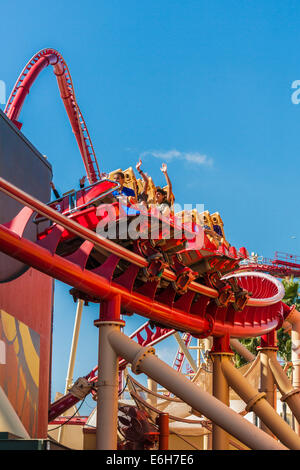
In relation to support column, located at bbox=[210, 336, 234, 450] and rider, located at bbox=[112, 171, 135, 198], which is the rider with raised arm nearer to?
rider, located at bbox=[112, 171, 135, 198]

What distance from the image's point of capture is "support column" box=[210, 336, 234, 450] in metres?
13.7

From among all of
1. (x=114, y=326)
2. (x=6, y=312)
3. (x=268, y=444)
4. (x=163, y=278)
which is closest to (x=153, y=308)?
(x=163, y=278)

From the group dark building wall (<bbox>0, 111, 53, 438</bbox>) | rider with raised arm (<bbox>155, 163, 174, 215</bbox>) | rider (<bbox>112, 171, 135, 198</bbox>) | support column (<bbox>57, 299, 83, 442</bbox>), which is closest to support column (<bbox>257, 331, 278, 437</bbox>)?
dark building wall (<bbox>0, 111, 53, 438</bbox>)

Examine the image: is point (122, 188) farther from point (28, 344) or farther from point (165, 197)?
point (28, 344)

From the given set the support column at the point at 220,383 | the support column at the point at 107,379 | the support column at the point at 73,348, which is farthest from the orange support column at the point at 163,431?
the support column at the point at 73,348

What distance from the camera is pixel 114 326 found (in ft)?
35.0

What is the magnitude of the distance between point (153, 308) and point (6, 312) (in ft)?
8.13

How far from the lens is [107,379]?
10305 millimetres

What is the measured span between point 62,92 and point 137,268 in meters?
11.7

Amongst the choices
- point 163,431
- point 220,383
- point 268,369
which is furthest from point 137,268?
point 268,369

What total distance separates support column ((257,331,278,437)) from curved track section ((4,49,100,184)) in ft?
24.7
